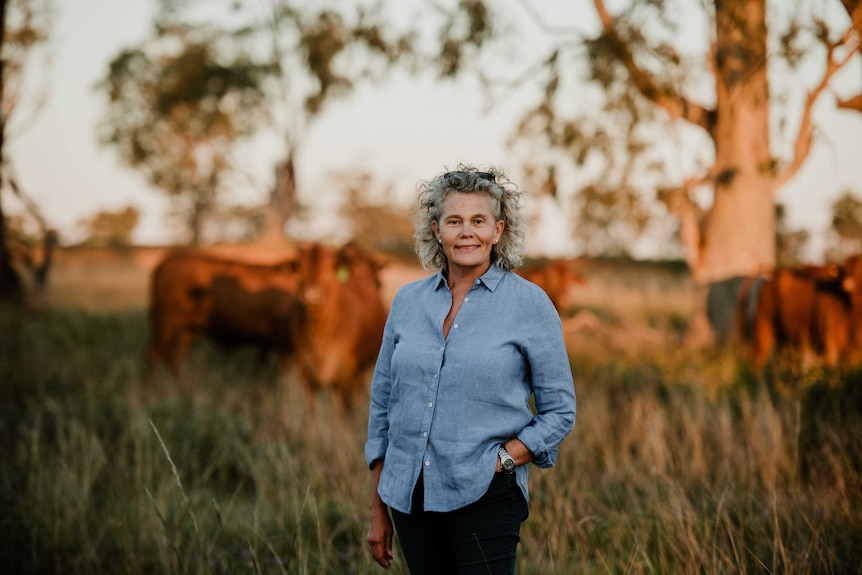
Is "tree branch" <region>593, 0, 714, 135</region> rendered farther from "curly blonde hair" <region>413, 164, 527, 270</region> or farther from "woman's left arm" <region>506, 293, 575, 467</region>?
"woman's left arm" <region>506, 293, 575, 467</region>

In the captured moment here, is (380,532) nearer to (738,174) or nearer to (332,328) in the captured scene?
(332,328)

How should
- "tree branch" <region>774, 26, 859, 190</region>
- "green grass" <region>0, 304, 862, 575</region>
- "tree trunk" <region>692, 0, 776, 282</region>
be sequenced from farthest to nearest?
"tree trunk" <region>692, 0, 776, 282</region>
"tree branch" <region>774, 26, 859, 190</region>
"green grass" <region>0, 304, 862, 575</region>

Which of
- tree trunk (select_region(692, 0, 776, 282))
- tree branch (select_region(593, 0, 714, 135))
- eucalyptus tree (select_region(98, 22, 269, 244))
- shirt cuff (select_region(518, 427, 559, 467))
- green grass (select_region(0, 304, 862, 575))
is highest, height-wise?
eucalyptus tree (select_region(98, 22, 269, 244))

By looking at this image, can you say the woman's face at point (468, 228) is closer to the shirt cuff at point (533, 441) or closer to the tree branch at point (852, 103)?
the shirt cuff at point (533, 441)

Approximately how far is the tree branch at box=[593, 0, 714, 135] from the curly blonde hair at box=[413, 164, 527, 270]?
→ 7275 millimetres

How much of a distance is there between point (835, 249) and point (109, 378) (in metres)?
14.5

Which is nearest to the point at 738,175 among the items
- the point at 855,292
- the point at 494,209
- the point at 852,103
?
the point at 855,292

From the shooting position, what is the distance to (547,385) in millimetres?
2430

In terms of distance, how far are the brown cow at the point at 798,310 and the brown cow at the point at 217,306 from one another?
612cm

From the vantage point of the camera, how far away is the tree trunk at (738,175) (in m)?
9.14

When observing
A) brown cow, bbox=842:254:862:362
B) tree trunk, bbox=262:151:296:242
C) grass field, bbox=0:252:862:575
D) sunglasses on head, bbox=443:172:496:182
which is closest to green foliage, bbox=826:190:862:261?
brown cow, bbox=842:254:862:362

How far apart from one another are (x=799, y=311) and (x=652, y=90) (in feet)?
11.0

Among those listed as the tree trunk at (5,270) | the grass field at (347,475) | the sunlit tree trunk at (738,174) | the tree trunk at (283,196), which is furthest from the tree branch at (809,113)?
the tree trunk at (283,196)

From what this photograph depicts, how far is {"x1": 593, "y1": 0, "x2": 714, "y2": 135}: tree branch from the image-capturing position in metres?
9.17
